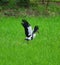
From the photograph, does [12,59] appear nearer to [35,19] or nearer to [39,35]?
[39,35]

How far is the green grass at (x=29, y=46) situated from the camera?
10109 millimetres

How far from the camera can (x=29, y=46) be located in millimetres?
11719

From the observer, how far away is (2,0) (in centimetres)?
2030

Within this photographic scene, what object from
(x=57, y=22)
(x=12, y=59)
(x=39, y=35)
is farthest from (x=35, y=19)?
(x=12, y=59)

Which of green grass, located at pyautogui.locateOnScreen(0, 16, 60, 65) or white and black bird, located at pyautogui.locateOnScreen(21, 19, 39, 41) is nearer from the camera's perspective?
green grass, located at pyautogui.locateOnScreen(0, 16, 60, 65)

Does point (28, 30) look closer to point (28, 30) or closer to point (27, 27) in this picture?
point (28, 30)

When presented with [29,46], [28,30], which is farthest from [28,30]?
[29,46]

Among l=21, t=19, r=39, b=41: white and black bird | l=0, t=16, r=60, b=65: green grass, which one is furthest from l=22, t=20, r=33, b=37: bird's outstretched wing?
l=0, t=16, r=60, b=65: green grass

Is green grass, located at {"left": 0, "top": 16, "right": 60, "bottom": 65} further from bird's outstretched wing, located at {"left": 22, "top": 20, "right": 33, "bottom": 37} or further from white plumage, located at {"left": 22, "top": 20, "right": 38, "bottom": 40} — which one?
bird's outstretched wing, located at {"left": 22, "top": 20, "right": 33, "bottom": 37}

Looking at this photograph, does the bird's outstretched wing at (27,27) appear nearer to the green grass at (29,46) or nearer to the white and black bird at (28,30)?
the white and black bird at (28,30)

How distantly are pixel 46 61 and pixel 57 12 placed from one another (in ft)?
34.1

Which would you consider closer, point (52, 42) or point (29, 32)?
point (29, 32)

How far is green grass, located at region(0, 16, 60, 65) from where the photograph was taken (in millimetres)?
10109

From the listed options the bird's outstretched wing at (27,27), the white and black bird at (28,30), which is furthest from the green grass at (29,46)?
the bird's outstretched wing at (27,27)
